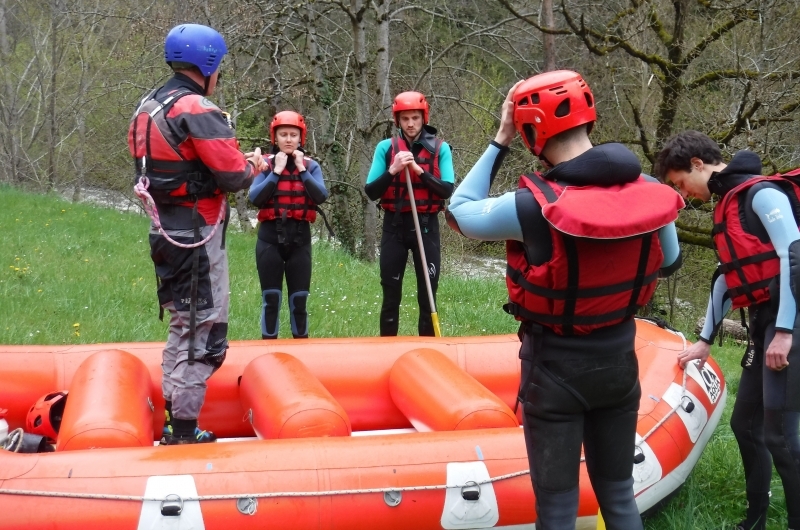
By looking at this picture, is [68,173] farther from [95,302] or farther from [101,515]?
[101,515]

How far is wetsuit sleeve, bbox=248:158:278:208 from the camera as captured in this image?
4965 mm

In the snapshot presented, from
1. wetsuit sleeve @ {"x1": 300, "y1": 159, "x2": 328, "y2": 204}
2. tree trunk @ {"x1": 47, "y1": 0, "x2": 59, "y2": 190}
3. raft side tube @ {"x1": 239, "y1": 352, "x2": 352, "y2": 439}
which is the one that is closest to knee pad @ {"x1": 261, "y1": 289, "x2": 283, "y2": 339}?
wetsuit sleeve @ {"x1": 300, "y1": 159, "x2": 328, "y2": 204}

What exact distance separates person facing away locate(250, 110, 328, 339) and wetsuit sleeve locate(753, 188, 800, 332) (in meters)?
2.80

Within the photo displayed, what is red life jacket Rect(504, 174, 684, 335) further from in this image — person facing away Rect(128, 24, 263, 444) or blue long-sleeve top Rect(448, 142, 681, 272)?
person facing away Rect(128, 24, 263, 444)

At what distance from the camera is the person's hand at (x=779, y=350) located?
2801 millimetres

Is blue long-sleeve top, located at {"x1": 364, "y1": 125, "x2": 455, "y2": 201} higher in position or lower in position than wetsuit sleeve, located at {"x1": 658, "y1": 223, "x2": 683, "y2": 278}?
lower

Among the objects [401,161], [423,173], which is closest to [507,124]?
[401,161]

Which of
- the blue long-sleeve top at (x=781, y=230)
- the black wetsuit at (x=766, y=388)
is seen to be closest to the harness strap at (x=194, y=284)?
the black wetsuit at (x=766, y=388)

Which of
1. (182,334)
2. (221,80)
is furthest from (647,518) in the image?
(221,80)

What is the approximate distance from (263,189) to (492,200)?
3030 millimetres

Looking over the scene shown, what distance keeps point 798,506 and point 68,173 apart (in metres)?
22.1

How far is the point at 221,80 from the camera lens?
12.5 meters

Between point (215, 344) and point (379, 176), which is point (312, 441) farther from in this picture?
point (379, 176)

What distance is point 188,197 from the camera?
11.5 ft
